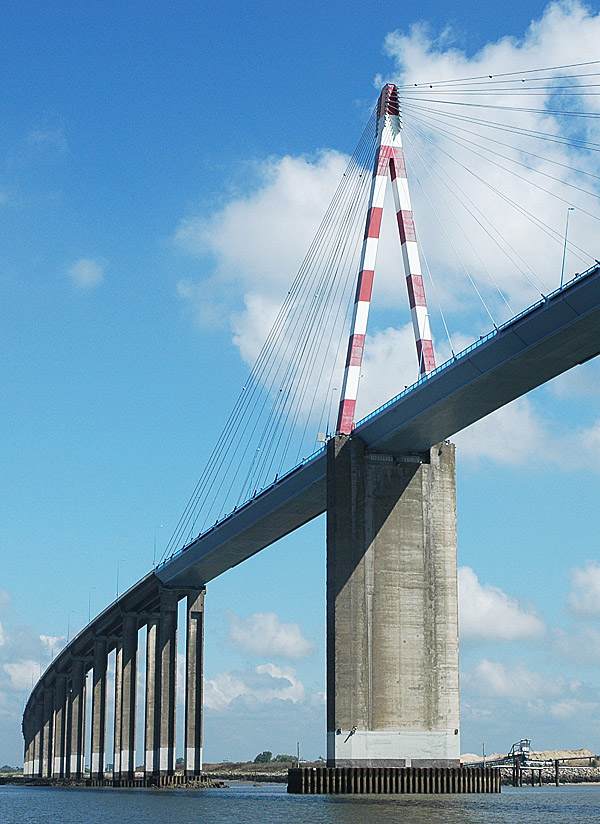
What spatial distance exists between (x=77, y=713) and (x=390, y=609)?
72748mm

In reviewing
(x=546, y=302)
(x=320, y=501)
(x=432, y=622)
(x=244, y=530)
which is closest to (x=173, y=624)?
(x=244, y=530)

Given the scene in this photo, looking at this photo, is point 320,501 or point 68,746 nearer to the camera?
point 320,501

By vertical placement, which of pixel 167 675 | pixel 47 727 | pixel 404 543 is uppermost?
pixel 404 543

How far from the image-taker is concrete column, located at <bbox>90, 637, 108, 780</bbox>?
374 ft

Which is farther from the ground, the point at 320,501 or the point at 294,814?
the point at 320,501

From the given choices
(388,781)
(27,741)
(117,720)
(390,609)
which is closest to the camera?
→ (388,781)

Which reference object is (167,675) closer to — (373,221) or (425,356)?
(425,356)

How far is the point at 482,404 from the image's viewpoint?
5788cm

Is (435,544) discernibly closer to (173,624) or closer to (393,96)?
(393,96)

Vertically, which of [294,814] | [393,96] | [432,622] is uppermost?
[393,96]

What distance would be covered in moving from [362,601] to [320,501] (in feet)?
37.3

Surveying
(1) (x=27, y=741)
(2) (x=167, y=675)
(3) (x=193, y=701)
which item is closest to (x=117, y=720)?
(2) (x=167, y=675)

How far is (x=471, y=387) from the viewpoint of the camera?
55438 mm

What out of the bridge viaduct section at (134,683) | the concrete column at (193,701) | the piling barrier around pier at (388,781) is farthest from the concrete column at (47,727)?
the piling barrier around pier at (388,781)
